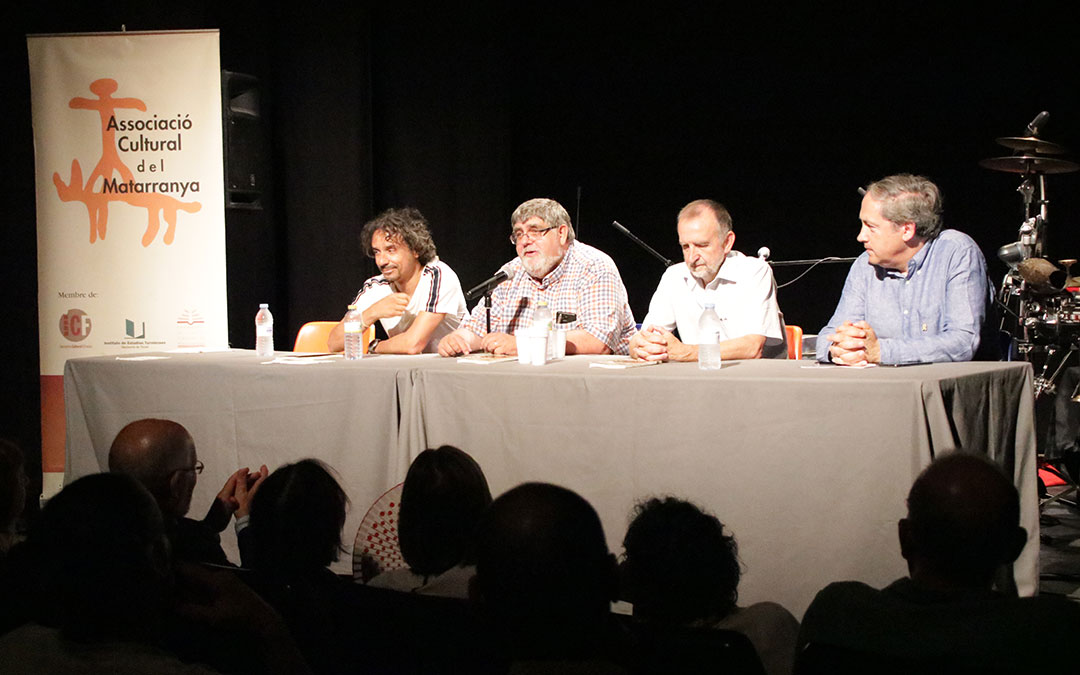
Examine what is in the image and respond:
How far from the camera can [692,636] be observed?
1148 millimetres

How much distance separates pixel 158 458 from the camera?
6.82 ft

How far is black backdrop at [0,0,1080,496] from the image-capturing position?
533 cm

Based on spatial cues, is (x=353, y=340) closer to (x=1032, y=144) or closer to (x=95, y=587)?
(x=95, y=587)

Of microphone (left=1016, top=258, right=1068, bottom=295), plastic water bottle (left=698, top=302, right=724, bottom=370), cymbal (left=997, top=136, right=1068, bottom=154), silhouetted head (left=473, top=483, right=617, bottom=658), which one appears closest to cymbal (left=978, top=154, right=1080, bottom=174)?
cymbal (left=997, top=136, right=1068, bottom=154)

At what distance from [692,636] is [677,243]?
206 inches

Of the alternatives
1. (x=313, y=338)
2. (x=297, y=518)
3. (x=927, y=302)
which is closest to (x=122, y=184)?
(x=313, y=338)

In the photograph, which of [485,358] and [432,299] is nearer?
[485,358]

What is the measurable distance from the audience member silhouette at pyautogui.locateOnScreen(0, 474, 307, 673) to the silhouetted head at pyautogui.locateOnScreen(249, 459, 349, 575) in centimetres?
44

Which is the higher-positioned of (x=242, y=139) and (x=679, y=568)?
(x=242, y=139)

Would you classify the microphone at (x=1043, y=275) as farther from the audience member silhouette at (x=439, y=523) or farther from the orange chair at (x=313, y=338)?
the audience member silhouette at (x=439, y=523)

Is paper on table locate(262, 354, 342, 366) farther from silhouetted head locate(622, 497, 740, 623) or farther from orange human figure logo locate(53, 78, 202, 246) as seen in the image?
silhouetted head locate(622, 497, 740, 623)

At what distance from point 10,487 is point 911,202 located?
2.63 metres

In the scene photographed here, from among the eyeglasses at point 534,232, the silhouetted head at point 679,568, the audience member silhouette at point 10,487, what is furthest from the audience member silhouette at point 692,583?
the eyeglasses at point 534,232

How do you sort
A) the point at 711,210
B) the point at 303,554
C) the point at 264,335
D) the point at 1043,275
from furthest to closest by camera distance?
the point at 1043,275 → the point at 264,335 → the point at 711,210 → the point at 303,554
